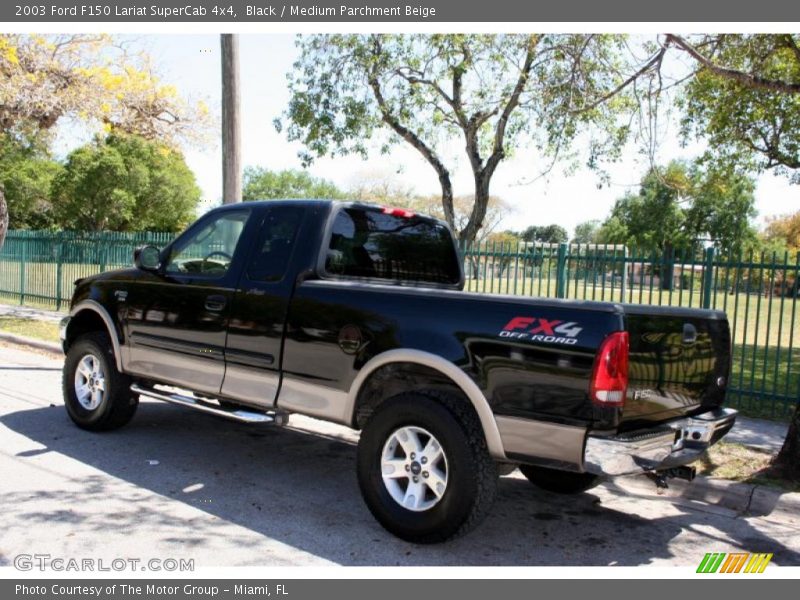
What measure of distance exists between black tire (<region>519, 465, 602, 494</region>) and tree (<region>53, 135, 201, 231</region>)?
50530mm

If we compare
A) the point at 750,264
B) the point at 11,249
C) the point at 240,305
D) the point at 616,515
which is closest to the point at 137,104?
the point at 11,249

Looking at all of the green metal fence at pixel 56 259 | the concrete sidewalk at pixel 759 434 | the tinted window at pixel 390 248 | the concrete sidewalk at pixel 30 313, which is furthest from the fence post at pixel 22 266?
the concrete sidewalk at pixel 759 434

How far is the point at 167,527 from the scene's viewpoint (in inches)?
176

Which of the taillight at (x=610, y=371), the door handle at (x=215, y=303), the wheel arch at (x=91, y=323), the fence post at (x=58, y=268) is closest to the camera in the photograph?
the taillight at (x=610, y=371)

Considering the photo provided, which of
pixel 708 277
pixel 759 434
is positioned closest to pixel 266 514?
pixel 759 434

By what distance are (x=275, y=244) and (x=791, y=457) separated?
439 cm

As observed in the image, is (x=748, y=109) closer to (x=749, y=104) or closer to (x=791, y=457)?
(x=749, y=104)

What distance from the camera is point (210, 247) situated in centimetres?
602

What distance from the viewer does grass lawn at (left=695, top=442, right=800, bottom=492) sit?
5.71m

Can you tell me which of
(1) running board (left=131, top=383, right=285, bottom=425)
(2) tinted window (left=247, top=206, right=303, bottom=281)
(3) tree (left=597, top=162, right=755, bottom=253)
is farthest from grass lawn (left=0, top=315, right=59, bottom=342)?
(3) tree (left=597, top=162, right=755, bottom=253)

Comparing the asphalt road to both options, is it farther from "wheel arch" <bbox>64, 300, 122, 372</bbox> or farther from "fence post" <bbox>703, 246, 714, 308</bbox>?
"fence post" <bbox>703, 246, 714, 308</bbox>

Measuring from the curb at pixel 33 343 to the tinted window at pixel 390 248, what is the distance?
7.47 meters

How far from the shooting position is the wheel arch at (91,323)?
631 centimetres

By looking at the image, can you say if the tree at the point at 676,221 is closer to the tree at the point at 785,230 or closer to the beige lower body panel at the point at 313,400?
the tree at the point at 785,230
